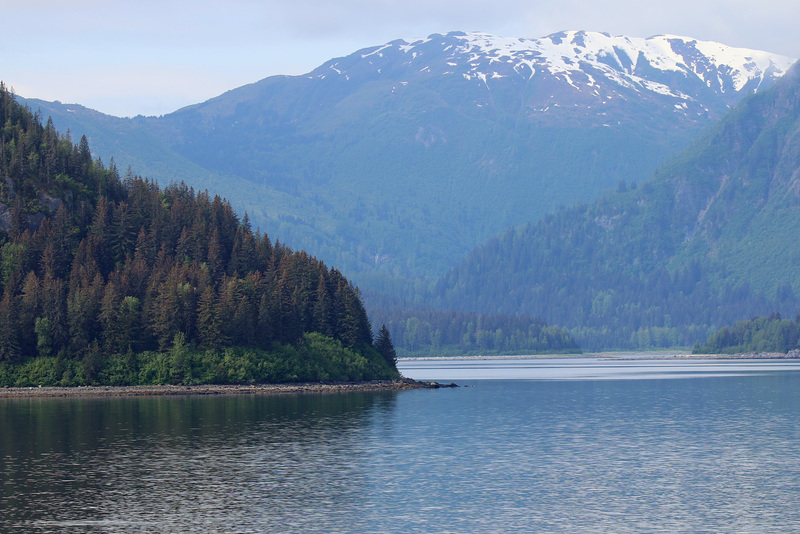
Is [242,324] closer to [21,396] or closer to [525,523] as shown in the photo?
[21,396]

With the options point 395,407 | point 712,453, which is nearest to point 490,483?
point 712,453

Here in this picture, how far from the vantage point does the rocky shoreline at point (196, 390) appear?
164m

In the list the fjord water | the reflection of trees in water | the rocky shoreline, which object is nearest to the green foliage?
the rocky shoreline

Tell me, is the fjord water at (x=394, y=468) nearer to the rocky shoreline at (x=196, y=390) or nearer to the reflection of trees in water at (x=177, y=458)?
the reflection of trees in water at (x=177, y=458)

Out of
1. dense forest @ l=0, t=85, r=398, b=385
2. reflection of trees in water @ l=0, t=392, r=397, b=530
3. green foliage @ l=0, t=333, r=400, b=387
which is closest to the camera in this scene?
reflection of trees in water @ l=0, t=392, r=397, b=530

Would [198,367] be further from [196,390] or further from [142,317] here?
[142,317]

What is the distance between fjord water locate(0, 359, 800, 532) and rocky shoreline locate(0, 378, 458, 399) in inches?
568

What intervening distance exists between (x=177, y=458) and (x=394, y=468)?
20226mm

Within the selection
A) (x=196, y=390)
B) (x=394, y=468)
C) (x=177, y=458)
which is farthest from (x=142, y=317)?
(x=394, y=468)

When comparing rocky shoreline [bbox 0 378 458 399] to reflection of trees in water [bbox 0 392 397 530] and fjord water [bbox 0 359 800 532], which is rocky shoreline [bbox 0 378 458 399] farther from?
reflection of trees in water [bbox 0 392 397 530]

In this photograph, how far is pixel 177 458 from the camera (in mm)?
95188

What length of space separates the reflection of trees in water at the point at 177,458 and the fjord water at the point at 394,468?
26cm

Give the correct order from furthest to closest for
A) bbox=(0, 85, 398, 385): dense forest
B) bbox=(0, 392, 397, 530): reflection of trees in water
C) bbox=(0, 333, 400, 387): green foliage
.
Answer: bbox=(0, 85, 398, 385): dense forest < bbox=(0, 333, 400, 387): green foliage < bbox=(0, 392, 397, 530): reflection of trees in water

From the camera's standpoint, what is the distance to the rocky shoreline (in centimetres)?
16450
